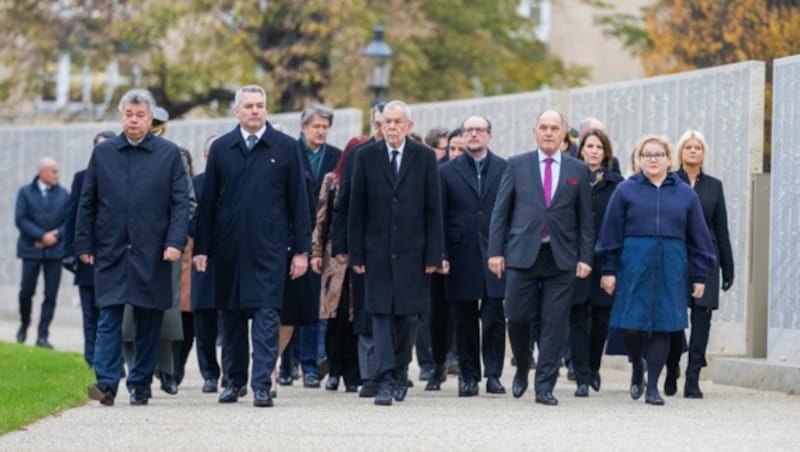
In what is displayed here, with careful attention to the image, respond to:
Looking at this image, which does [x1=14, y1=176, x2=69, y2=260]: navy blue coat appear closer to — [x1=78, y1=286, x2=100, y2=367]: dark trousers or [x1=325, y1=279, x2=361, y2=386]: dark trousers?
[x1=78, y1=286, x2=100, y2=367]: dark trousers

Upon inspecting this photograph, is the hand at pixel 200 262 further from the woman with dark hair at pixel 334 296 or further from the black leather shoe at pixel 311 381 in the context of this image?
the black leather shoe at pixel 311 381

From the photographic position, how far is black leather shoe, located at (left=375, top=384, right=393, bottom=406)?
14688 mm

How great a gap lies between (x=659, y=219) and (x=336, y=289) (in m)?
2.55

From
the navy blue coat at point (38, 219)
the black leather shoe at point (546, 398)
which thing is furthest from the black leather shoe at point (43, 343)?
the black leather shoe at point (546, 398)

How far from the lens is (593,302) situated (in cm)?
1659

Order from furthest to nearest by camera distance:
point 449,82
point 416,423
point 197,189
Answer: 1. point 449,82
2. point 197,189
3. point 416,423

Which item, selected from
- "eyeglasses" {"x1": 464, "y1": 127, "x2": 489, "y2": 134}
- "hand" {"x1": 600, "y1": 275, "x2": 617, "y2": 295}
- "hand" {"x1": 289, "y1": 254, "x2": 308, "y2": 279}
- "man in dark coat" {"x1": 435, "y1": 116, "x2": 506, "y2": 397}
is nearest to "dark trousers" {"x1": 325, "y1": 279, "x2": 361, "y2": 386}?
"man in dark coat" {"x1": 435, "y1": 116, "x2": 506, "y2": 397}

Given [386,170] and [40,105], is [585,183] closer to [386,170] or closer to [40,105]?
[386,170]

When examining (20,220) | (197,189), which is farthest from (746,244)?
(20,220)

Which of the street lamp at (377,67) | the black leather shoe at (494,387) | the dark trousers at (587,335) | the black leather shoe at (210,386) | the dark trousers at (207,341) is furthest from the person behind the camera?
the street lamp at (377,67)

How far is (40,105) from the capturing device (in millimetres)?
60375

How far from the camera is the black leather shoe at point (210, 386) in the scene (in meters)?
16.7

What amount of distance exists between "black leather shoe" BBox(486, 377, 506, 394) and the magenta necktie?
1612 mm

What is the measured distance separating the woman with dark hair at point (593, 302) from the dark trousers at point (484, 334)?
55cm
